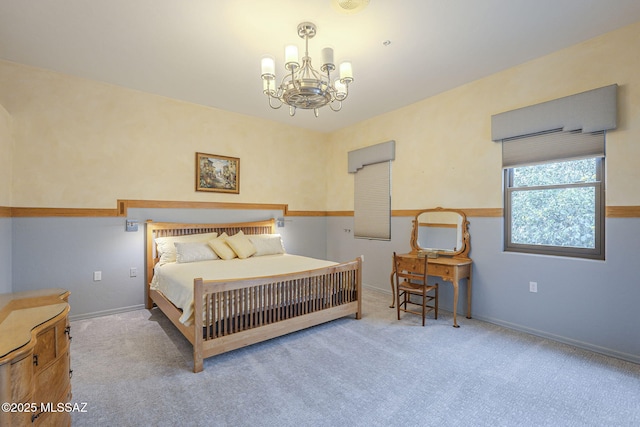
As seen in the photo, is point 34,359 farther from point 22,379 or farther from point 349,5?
point 349,5

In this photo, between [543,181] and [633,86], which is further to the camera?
[543,181]

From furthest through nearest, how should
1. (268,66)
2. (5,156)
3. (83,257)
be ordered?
(83,257) → (5,156) → (268,66)

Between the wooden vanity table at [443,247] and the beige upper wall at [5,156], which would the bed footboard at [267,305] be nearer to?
the wooden vanity table at [443,247]

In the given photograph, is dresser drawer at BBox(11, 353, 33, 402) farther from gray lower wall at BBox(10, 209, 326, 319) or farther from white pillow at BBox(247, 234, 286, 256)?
white pillow at BBox(247, 234, 286, 256)

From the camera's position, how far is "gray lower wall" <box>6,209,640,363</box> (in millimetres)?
2703

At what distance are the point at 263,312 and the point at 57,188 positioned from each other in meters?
2.94

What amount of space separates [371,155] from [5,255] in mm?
4857

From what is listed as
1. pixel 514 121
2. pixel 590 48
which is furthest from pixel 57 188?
pixel 590 48

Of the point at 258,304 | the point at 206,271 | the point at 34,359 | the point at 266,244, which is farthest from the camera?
the point at 266,244

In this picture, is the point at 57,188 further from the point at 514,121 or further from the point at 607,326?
the point at 607,326

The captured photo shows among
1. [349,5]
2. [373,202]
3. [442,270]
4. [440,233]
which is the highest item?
[349,5]

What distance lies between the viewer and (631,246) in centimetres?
264

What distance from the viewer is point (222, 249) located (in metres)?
4.18

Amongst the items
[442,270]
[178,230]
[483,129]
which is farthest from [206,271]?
[483,129]
